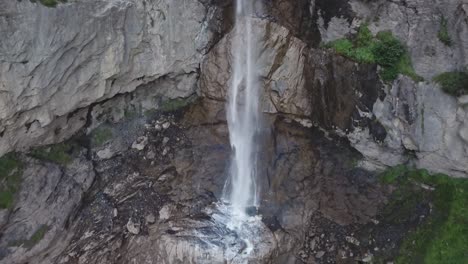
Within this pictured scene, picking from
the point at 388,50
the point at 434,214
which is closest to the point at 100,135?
the point at 388,50

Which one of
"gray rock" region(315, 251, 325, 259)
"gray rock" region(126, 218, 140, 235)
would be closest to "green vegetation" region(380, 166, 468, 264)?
"gray rock" region(315, 251, 325, 259)

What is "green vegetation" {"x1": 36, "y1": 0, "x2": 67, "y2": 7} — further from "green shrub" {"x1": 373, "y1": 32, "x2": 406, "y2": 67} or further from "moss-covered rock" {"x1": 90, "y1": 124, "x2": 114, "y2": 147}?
"green shrub" {"x1": 373, "y1": 32, "x2": 406, "y2": 67}

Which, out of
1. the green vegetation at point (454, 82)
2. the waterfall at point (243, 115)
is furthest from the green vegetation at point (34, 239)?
the green vegetation at point (454, 82)

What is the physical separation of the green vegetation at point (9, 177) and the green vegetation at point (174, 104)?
5.85 m

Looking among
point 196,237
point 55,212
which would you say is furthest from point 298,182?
point 55,212

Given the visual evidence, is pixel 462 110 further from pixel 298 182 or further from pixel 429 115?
pixel 298 182

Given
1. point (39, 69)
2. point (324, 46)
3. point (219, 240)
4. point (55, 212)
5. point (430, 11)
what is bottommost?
point (219, 240)

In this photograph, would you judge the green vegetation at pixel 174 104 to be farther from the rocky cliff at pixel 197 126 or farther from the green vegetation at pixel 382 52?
the green vegetation at pixel 382 52

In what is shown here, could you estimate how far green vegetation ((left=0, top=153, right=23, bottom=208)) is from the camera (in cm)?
1384

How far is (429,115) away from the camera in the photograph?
1427 centimetres

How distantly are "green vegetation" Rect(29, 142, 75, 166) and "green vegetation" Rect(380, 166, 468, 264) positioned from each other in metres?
11.4

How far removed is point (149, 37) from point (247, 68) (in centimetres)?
388

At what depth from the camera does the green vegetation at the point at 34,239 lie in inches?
553

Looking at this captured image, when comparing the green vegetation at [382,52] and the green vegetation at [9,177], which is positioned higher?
the green vegetation at [382,52]
